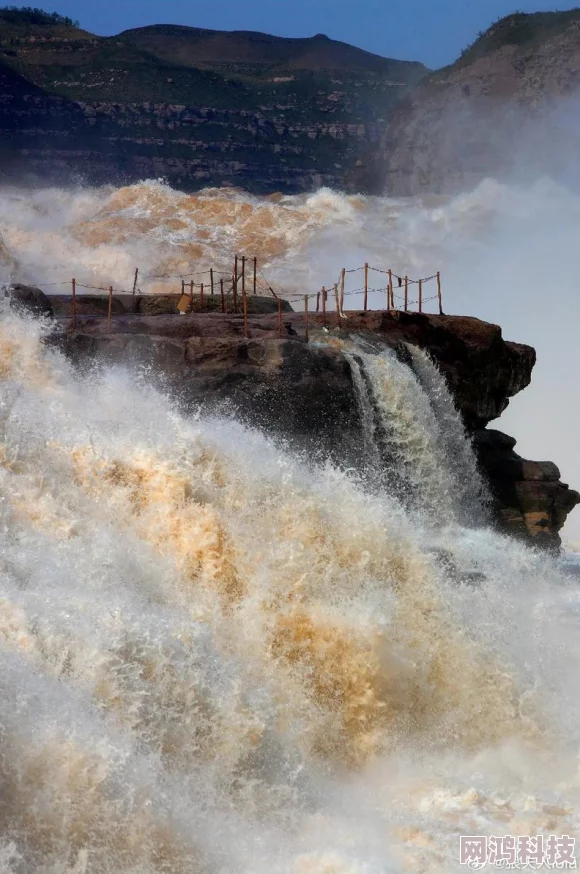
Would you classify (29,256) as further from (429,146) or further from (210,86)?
(210,86)

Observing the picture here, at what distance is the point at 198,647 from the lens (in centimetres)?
865

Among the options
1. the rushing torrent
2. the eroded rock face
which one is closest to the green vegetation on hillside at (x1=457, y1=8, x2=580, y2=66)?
the rushing torrent

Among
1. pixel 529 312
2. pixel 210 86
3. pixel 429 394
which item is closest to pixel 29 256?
pixel 529 312

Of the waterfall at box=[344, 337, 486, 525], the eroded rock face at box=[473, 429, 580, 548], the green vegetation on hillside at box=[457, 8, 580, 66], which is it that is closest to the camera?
the waterfall at box=[344, 337, 486, 525]

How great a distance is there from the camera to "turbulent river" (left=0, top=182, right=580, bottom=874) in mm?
7004

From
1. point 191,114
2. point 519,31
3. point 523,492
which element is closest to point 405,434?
point 523,492

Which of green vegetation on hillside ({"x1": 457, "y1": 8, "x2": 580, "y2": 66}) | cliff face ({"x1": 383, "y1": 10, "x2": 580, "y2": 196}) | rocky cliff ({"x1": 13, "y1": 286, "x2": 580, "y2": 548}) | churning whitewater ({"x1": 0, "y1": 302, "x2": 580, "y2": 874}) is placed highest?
green vegetation on hillside ({"x1": 457, "y1": 8, "x2": 580, "y2": 66})

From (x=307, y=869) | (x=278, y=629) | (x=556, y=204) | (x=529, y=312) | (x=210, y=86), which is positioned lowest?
(x=307, y=869)

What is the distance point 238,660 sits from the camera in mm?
9391

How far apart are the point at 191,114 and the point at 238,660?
8409 cm

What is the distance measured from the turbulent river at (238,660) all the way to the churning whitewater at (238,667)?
2 centimetres

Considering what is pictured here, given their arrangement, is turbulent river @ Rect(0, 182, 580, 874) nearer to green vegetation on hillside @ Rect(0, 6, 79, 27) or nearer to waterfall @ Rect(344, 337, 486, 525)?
waterfall @ Rect(344, 337, 486, 525)

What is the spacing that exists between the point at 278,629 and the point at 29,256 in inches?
1334

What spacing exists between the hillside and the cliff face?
3.73m
